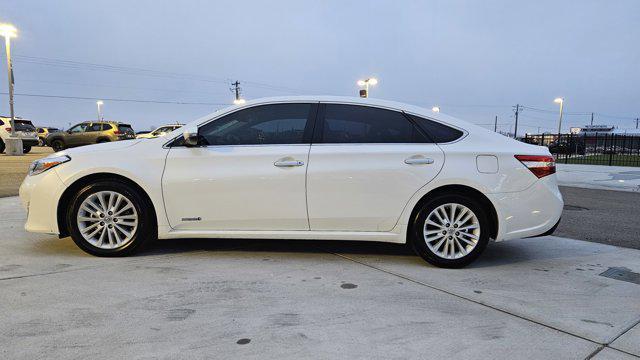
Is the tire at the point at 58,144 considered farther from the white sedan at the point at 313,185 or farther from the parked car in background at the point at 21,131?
the white sedan at the point at 313,185

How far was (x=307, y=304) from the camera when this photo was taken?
3189 millimetres

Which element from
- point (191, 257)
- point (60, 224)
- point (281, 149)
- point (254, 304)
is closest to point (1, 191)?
point (60, 224)

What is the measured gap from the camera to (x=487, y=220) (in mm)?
4055

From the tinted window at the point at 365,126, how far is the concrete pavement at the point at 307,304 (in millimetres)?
1183

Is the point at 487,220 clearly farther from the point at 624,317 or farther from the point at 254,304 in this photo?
the point at 254,304

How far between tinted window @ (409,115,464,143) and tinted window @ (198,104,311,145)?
1.10m

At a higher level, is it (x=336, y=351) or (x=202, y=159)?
(x=202, y=159)

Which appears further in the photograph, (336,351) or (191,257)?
(191,257)

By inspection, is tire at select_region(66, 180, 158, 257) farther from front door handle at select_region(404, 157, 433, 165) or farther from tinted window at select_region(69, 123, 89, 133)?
tinted window at select_region(69, 123, 89, 133)

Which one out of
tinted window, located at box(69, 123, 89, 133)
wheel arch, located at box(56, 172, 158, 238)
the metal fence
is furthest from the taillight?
tinted window, located at box(69, 123, 89, 133)

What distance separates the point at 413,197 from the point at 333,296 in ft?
4.06

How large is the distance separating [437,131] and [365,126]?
0.68 meters

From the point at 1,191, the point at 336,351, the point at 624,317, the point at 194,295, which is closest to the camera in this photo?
the point at 336,351

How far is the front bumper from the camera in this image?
4125mm
